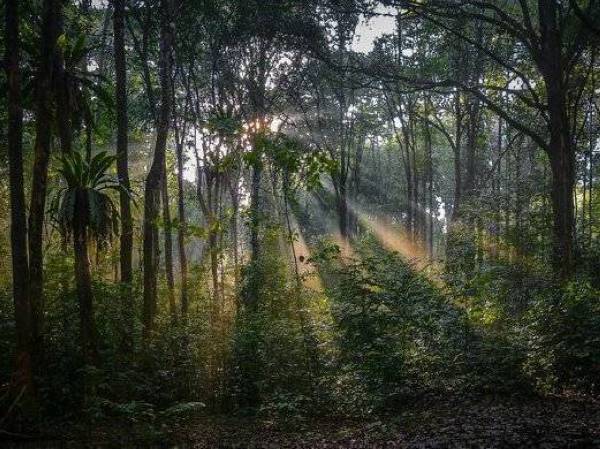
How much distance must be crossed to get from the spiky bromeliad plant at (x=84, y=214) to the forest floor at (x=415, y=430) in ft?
6.72

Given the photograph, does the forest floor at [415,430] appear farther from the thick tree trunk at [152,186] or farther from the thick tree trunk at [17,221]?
the thick tree trunk at [152,186]

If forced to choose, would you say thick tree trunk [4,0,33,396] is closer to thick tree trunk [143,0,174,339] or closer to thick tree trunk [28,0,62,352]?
thick tree trunk [28,0,62,352]

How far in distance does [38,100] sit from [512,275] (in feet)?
42.1

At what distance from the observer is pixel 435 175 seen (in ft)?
173

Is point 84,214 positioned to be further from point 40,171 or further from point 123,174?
point 123,174

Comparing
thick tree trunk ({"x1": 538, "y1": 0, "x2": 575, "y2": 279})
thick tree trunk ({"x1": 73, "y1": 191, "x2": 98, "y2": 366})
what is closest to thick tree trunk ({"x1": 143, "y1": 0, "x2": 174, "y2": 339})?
thick tree trunk ({"x1": 73, "y1": 191, "x2": 98, "y2": 366})

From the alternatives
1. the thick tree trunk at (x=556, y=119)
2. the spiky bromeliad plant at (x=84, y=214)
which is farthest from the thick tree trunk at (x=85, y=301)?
the thick tree trunk at (x=556, y=119)

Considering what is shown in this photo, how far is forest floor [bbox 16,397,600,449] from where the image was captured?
18.8 feet

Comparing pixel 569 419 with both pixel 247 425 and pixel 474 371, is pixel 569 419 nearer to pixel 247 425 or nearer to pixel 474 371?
pixel 474 371

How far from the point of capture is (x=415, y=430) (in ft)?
22.7

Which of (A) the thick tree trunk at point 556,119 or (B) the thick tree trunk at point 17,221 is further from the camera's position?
(A) the thick tree trunk at point 556,119

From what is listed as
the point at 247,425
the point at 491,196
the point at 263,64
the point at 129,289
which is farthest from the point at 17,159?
the point at 491,196

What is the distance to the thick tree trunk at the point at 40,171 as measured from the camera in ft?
28.1

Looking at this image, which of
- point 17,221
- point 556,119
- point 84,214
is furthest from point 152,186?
point 556,119
